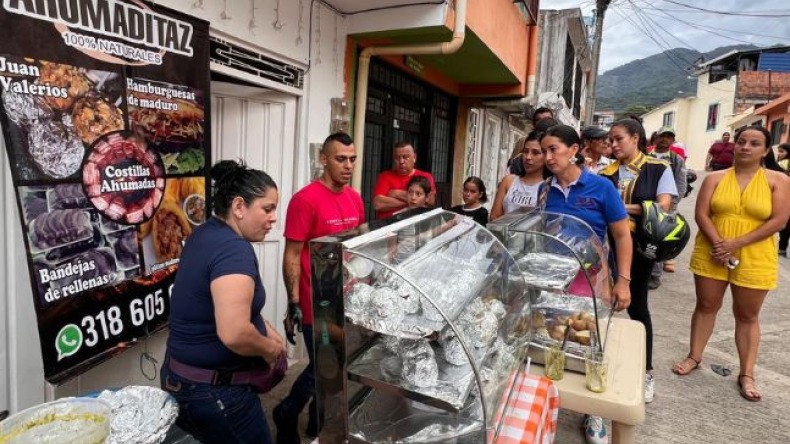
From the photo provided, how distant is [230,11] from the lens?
291cm

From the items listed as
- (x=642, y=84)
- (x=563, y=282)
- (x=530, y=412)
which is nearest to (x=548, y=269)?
(x=563, y=282)

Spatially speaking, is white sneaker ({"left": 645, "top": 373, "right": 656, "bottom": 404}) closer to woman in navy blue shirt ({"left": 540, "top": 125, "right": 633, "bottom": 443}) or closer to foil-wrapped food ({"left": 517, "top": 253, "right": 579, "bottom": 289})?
woman in navy blue shirt ({"left": 540, "top": 125, "right": 633, "bottom": 443})

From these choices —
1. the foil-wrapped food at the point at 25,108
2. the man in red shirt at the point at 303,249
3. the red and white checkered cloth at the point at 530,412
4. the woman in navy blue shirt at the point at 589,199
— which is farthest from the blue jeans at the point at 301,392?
the woman in navy blue shirt at the point at 589,199

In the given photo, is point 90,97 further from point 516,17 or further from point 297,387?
point 516,17

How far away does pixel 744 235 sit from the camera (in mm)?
3264

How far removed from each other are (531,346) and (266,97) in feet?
8.92

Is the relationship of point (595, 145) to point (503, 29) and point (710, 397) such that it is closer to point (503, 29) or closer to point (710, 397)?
point (503, 29)

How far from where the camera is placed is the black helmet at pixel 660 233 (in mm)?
3035

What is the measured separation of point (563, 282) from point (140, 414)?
1918 millimetres

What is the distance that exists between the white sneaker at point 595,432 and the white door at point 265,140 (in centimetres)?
244

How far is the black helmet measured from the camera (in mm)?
3035

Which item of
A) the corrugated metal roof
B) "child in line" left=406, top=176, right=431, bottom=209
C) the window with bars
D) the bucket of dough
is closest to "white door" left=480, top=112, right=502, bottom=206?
"child in line" left=406, top=176, right=431, bottom=209

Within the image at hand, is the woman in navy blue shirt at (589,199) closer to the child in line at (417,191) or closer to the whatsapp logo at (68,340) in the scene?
the child in line at (417,191)

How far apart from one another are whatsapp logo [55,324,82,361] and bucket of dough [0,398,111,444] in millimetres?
733
